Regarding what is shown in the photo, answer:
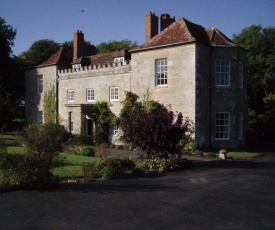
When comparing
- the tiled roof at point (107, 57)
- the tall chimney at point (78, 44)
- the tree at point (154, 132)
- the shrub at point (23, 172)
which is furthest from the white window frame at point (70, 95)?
the shrub at point (23, 172)

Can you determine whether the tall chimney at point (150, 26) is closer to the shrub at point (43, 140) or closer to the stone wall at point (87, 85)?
the stone wall at point (87, 85)

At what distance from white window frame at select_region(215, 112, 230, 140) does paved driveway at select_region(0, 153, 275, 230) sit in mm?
10974

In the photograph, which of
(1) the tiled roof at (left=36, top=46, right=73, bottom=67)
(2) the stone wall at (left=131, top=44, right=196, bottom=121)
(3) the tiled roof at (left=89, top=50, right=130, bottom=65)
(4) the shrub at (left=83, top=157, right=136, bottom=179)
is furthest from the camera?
(1) the tiled roof at (left=36, top=46, right=73, bottom=67)

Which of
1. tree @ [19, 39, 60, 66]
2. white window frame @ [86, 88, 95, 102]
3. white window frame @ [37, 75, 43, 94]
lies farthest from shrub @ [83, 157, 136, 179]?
tree @ [19, 39, 60, 66]

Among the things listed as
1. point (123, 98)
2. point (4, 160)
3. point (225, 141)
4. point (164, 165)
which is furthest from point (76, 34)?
point (4, 160)

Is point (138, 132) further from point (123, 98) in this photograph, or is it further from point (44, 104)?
point (44, 104)

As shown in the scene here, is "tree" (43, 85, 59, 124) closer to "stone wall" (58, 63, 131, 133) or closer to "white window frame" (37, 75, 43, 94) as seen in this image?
"stone wall" (58, 63, 131, 133)

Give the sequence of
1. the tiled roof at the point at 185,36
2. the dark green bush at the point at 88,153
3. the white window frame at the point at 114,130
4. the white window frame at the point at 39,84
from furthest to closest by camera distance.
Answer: the white window frame at the point at 39,84
the white window frame at the point at 114,130
the tiled roof at the point at 185,36
the dark green bush at the point at 88,153

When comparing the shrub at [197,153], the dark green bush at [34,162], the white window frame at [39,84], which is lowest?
the shrub at [197,153]

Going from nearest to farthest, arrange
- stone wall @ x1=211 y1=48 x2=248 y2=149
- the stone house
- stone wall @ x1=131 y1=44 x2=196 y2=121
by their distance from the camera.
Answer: stone wall @ x1=131 y1=44 x2=196 y2=121 < the stone house < stone wall @ x1=211 y1=48 x2=248 y2=149

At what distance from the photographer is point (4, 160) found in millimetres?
10859

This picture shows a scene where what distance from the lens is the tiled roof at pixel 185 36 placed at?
79.2 ft

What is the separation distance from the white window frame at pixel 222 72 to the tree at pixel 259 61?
44.5ft

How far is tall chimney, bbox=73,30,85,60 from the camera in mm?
34438
